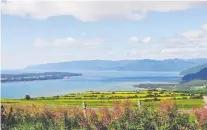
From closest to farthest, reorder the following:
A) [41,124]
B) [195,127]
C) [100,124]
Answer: [195,127] → [100,124] → [41,124]

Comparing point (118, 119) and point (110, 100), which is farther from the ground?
point (110, 100)

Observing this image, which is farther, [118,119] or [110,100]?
[110,100]

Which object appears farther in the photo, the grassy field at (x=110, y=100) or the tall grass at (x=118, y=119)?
the grassy field at (x=110, y=100)

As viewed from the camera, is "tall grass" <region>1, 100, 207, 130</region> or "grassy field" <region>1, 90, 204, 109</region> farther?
"grassy field" <region>1, 90, 204, 109</region>

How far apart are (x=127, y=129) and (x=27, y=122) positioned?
3.91 meters

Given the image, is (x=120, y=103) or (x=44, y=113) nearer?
(x=120, y=103)

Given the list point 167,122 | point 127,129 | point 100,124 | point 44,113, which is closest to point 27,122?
point 44,113

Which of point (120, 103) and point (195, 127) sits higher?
point (120, 103)

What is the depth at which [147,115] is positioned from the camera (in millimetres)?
12602

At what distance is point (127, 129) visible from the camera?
12.5 metres

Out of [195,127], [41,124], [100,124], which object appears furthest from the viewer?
[41,124]

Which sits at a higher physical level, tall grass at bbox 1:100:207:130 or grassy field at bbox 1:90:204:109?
grassy field at bbox 1:90:204:109

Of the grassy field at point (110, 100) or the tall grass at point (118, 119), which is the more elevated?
the grassy field at point (110, 100)

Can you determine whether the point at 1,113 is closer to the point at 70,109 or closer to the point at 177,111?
the point at 70,109
